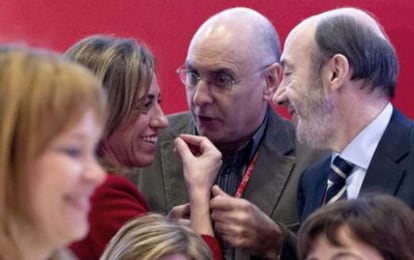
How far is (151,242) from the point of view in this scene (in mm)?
1494

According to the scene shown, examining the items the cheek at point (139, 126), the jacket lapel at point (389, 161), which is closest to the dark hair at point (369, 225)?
the jacket lapel at point (389, 161)

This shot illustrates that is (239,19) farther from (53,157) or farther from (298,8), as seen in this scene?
(53,157)

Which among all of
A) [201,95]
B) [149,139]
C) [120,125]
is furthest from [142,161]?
[201,95]

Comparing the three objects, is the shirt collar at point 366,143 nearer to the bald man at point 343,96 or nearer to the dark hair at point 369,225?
the bald man at point 343,96

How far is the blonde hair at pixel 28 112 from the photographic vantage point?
A: 2.62ft

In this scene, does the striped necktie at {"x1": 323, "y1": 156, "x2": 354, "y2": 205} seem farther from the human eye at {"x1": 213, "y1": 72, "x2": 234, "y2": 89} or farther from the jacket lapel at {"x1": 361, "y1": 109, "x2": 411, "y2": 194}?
the human eye at {"x1": 213, "y1": 72, "x2": 234, "y2": 89}

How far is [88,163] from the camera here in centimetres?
82

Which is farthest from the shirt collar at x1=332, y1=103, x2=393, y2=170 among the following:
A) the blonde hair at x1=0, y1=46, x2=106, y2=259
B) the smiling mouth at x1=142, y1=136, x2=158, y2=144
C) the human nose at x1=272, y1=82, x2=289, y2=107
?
the blonde hair at x1=0, y1=46, x2=106, y2=259

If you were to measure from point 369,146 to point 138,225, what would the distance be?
653 millimetres

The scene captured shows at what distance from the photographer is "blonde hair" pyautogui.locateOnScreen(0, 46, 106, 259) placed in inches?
31.4

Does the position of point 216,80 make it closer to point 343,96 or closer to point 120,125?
point 343,96

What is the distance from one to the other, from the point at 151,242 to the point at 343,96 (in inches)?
28.8

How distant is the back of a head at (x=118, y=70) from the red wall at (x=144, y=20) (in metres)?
0.96

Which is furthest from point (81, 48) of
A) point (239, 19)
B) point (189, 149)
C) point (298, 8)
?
point (298, 8)
